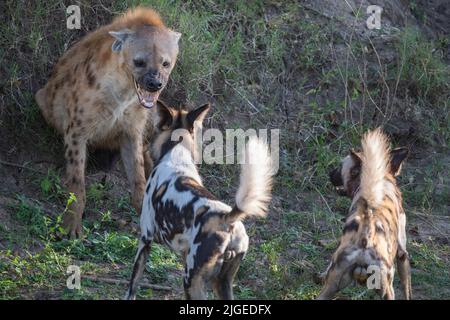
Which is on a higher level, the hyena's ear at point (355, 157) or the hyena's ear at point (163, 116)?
the hyena's ear at point (163, 116)

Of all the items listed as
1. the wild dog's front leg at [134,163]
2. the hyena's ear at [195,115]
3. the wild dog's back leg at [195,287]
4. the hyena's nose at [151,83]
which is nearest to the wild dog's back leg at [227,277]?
the wild dog's back leg at [195,287]

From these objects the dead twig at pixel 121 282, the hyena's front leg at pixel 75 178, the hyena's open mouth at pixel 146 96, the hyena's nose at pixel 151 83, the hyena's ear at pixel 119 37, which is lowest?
the dead twig at pixel 121 282

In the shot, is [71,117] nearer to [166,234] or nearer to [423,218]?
[166,234]

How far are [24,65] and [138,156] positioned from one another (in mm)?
1315

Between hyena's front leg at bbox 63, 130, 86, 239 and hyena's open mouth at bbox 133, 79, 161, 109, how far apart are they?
622 millimetres

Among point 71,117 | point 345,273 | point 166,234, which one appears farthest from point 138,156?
point 345,273

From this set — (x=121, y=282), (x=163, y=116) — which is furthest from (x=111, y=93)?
(x=121, y=282)

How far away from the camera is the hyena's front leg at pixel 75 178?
7.37 meters

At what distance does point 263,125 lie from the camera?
8977 millimetres

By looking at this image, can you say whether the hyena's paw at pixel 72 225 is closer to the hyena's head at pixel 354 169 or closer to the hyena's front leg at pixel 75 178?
the hyena's front leg at pixel 75 178

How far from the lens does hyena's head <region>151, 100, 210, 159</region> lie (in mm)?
6340

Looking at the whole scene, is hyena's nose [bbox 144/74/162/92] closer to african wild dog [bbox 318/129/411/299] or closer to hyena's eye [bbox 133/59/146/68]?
hyena's eye [bbox 133/59/146/68]

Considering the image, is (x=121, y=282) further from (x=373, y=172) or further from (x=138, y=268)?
(x=373, y=172)

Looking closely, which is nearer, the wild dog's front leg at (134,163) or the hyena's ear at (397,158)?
the hyena's ear at (397,158)
